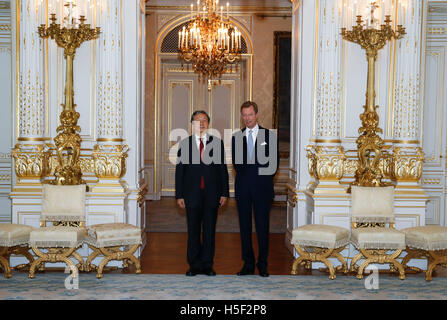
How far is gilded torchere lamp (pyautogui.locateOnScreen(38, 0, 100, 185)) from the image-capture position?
6.12 metres

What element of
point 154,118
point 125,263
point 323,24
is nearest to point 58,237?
point 125,263

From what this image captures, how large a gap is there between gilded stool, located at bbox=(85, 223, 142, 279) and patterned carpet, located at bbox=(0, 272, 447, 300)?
181 millimetres

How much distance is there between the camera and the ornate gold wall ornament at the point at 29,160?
6273 millimetres

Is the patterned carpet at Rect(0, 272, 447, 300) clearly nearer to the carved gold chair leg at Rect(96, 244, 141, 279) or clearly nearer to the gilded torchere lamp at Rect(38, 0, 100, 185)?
the carved gold chair leg at Rect(96, 244, 141, 279)

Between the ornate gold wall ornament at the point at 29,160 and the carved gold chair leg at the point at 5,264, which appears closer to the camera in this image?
the carved gold chair leg at the point at 5,264

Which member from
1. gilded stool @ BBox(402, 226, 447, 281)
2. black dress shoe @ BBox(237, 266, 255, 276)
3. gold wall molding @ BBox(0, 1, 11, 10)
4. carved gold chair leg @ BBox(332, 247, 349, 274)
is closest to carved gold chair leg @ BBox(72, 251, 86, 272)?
black dress shoe @ BBox(237, 266, 255, 276)

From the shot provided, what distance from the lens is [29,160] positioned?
20.6 ft

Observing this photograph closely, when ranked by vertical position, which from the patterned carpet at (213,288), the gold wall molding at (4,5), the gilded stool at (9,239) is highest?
the gold wall molding at (4,5)

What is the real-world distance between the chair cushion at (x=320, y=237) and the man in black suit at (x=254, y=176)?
0.35 meters

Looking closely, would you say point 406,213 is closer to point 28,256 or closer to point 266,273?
point 266,273

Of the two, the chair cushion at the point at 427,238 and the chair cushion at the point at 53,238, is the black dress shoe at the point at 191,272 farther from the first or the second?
the chair cushion at the point at 427,238

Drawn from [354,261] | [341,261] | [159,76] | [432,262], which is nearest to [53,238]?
[341,261]

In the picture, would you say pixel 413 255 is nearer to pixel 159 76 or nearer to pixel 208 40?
pixel 208 40

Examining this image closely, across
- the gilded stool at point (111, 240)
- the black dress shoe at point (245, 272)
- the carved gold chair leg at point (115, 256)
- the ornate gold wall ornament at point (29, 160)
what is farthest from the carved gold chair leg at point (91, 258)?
the black dress shoe at point (245, 272)
